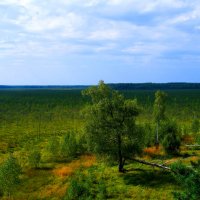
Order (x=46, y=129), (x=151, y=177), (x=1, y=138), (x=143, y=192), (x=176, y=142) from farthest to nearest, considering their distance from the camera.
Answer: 1. (x=46, y=129)
2. (x=1, y=138)
3. (x=176, y=142)
4. (x=151, y=177)
5. (x=143, y=192)

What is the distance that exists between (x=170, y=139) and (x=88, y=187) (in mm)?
18366

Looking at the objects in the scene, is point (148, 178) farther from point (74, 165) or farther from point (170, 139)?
point (74, 165)

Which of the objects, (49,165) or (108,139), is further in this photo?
(49,165)

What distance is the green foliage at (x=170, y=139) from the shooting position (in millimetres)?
48125

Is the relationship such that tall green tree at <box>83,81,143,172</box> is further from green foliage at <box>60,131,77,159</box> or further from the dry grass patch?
green foliage at <box>60,131,77,159</box>

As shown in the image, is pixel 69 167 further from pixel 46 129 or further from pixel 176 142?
pixel 46 129

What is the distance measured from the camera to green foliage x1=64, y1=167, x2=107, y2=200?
30.1 meters

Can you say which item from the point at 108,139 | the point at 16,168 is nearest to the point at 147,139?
the point at 108,139

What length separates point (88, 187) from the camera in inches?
1330

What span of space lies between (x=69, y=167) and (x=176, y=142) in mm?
15732

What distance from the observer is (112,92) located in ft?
132

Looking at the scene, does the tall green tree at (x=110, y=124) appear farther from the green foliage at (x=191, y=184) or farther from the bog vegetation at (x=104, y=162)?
the green foliage at (x=191, y=184)

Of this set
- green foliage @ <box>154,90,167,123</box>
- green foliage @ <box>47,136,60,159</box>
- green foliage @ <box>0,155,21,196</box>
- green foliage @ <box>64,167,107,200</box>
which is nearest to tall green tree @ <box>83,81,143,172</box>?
green foliage @ <box>64,167,107,200</box>

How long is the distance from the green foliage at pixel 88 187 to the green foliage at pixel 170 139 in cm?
1170
